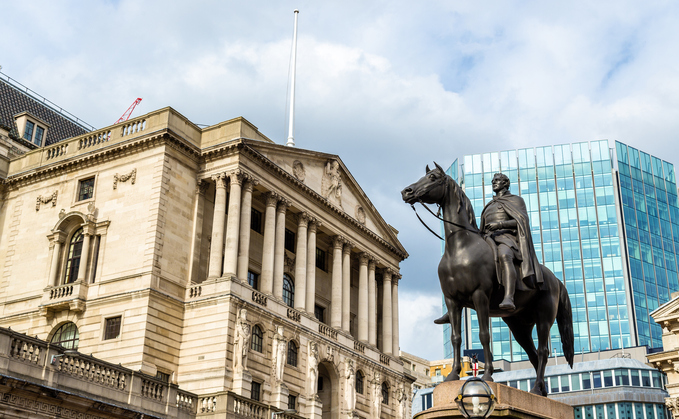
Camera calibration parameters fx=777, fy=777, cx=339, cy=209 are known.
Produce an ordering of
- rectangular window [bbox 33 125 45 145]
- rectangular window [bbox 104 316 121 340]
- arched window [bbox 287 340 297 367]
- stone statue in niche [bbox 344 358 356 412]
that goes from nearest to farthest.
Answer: rectangular window [bbox 104 316 121 340] → arched window [bbox 287 340 297 367] → stone statue in niche [bbox 344 358 356 412] → rectangular window [bbox 33 125 45 145]

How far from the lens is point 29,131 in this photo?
207 feet

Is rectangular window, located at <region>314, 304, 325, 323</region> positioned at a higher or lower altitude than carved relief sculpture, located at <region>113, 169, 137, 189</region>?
lower

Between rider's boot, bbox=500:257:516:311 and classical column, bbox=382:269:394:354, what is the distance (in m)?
51.8

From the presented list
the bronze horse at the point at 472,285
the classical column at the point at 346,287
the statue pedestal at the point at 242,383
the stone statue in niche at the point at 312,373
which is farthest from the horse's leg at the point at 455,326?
the classical column at the point at 346,287

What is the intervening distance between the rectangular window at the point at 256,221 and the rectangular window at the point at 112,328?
1244 centimetres

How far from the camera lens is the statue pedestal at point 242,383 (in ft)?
149

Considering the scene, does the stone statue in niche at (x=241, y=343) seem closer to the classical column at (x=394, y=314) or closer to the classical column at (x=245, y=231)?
the classical column at (x=245, y=231)

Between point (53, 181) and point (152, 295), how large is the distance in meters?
13.5

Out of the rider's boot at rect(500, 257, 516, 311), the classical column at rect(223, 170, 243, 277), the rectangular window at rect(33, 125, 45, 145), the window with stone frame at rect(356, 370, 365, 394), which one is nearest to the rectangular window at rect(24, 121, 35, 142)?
the rectangular window at rect(33, 125, 45, 145)

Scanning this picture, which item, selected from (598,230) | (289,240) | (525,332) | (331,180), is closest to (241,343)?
(289,240)

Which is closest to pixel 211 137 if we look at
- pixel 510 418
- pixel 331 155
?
pixel 331 155

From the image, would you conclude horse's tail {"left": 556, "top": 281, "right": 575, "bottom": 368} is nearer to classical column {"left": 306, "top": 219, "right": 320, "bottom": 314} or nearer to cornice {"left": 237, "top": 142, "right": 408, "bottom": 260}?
cornice {"left": 237, "top": 142, "right": 408, "bottom": 260}

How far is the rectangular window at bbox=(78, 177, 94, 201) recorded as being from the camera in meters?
51.7

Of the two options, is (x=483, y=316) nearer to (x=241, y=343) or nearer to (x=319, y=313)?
(x=241, y=343)
